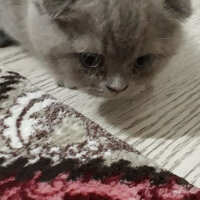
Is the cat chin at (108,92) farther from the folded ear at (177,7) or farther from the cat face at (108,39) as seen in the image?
the folded ear at (177,7)

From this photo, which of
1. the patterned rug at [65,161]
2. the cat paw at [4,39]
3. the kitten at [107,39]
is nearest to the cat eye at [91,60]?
the kitten at [107,39]

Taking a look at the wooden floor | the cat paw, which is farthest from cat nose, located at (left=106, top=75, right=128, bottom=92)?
the cat paw

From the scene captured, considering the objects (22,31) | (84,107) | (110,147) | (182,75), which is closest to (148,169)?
(110,147)

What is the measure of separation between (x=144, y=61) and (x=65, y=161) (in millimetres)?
324

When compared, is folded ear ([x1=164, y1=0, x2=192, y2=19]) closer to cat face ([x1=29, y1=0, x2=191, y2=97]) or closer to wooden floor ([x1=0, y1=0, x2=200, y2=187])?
cat face ([x1=29, y1=0, x2=191, y2=97])

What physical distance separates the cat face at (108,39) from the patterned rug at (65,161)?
0.10 meters

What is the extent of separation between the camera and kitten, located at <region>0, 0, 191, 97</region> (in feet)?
2.89

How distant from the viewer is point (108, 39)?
0.88m

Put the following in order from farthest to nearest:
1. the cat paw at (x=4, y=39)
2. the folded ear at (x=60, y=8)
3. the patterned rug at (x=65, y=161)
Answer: the cat paw at (x=4, y=39) < the folded ear at (x=60, y=8) < the patterned rug at (x=65, y=161)

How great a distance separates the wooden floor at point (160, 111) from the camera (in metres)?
0.91

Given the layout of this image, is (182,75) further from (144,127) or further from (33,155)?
(33,155)

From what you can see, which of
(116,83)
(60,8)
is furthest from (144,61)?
(60,8)

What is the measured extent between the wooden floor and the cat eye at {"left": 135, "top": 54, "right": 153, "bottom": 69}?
0.48 ft

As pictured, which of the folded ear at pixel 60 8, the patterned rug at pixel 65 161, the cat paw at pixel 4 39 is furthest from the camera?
the cat paw at pixel 4 39
